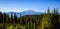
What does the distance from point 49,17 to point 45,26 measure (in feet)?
1.54

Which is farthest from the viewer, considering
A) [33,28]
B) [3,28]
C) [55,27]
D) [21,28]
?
[3,28]

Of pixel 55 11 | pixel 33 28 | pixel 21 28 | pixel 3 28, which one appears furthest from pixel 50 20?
pixel 3 28

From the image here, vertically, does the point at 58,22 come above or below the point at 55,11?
below

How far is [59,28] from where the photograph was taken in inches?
278

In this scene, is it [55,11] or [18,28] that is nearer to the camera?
[55,11]

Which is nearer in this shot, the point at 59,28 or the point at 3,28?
the point at 59,28

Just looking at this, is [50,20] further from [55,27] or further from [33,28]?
[33,28]

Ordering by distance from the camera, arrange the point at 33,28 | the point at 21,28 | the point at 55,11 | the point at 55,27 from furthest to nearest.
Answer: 1. the point at 21,28
2. the point at 33,28
3. the point at 55,11
4. the point at 55,27

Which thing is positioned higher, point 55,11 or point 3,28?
point 55,11

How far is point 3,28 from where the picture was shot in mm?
9773

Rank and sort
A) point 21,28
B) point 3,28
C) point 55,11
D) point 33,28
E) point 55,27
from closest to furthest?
point 55,27 → point 55,11 → point 33,28 → point 21,28 → point 3,28

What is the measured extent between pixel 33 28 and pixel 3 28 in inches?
88.2

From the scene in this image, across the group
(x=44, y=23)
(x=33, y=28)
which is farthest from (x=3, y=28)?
(x=44, y=23)

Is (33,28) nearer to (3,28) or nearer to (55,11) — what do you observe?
(55,11)
